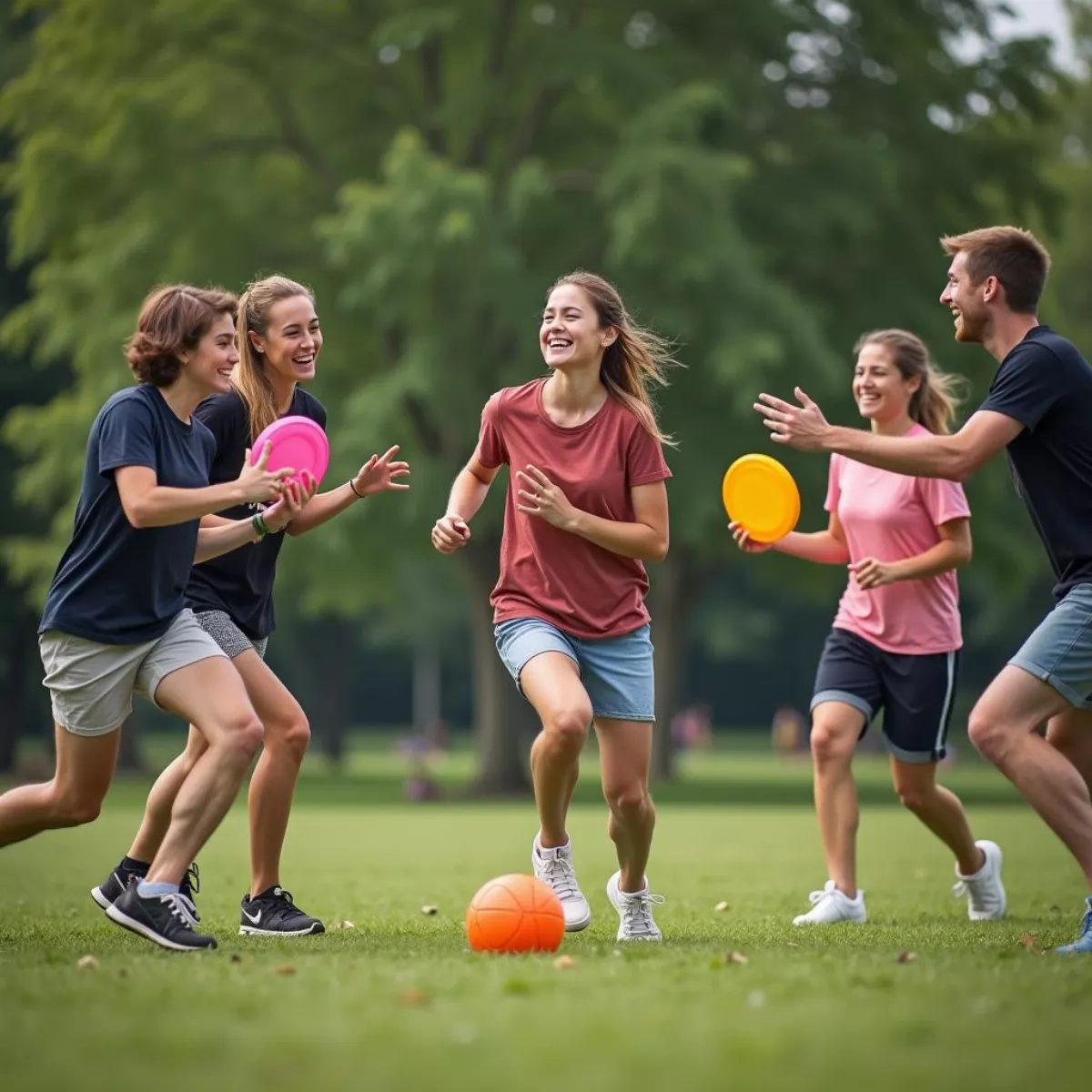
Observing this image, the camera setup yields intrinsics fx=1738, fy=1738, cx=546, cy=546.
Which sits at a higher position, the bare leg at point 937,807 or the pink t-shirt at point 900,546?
the pink t-shirt at point 900,546

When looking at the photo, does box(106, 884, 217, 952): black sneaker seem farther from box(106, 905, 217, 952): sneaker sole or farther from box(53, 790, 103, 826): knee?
box(53, 790, 103, 826): knee

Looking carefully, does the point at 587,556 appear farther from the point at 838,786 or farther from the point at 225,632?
the point at 838,786

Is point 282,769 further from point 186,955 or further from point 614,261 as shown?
point 614,261

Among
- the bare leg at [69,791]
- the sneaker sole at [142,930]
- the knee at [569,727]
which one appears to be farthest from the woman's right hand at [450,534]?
the sneaker sole at [142,930]

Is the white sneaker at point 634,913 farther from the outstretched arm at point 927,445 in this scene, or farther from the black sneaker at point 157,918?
the outstretched arm at point 927,445

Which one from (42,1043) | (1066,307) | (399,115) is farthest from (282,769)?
(1066,307)

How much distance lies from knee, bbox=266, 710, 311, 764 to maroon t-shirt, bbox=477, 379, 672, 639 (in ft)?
3.31

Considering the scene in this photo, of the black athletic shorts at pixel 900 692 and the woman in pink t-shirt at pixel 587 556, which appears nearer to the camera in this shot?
the woman in pink t-shirt at pixel 587 556

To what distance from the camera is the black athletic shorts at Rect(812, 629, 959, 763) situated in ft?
27.9

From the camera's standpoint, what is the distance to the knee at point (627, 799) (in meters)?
7.08

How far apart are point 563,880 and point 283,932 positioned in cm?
121

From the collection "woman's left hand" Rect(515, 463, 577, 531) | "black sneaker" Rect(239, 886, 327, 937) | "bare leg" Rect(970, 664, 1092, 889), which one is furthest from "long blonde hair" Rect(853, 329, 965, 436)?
"black sneaker" Rect(239, 886, 327, 937)

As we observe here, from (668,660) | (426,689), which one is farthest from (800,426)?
(426,689)

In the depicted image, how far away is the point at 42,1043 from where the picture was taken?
445cm
